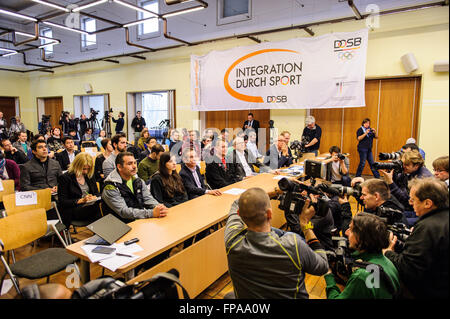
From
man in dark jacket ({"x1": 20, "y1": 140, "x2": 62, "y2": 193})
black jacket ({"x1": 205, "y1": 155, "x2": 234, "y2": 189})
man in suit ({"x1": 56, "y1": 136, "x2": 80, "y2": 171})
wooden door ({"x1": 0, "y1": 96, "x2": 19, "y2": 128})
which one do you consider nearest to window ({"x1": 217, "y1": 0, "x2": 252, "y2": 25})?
black jacket ({"x1": 205, "y1": 155, "x2": 234, "y2": 189})

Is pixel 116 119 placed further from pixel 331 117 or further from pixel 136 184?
pixel 136 184

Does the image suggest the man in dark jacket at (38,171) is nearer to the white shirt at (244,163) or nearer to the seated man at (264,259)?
the white shirt at (244,163)

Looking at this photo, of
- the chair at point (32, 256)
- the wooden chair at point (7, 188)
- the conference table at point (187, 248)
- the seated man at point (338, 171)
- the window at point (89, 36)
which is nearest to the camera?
the conference table at point (187, 248)

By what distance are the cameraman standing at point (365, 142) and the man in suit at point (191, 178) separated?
164 inches

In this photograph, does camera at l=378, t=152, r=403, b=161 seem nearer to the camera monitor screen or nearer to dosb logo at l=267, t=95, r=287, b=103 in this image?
the camera monitor screen

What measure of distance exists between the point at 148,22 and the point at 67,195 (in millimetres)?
8004

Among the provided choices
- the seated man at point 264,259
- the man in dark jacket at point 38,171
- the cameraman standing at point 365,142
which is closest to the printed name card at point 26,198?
the man in dark jacket at point 38,171

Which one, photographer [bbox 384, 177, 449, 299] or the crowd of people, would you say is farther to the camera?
the crowd of people

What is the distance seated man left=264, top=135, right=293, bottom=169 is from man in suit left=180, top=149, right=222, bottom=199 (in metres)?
2.14

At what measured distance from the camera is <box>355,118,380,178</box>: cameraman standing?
6102mm

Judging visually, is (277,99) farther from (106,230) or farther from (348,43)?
(106,230)

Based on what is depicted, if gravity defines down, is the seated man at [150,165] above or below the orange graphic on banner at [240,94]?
below

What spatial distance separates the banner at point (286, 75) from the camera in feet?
19.7

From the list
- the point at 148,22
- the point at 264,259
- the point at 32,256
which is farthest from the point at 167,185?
the point at 148,22
